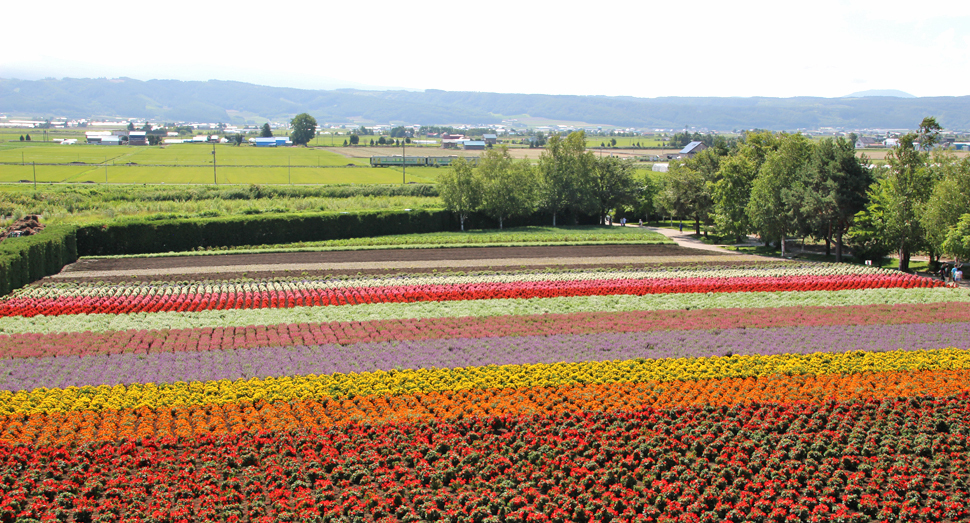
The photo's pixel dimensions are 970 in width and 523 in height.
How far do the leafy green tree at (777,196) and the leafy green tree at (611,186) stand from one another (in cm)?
1793

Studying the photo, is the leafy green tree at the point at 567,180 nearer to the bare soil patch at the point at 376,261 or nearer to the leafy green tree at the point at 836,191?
the bare soil patch at the point at 376,261

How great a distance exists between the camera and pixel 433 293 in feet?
95.2

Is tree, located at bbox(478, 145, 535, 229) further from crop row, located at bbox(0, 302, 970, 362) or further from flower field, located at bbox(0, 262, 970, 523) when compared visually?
crop row, located at bbox(0, 302, 970, 362)

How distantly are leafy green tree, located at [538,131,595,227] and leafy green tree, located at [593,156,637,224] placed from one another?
3.67ft

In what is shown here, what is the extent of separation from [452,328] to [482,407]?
7.65 m

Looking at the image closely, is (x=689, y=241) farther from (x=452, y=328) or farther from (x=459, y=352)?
(x=459, y=352)

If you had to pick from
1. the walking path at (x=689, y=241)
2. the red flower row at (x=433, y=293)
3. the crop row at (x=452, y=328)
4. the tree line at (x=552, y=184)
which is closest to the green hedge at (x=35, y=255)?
the red flower row at (x=433, y=293)

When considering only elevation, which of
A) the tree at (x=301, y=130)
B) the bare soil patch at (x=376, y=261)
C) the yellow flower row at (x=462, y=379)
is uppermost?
the tree at (x=301, y=130)

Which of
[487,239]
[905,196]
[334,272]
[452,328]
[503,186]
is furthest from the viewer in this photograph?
[503,186]

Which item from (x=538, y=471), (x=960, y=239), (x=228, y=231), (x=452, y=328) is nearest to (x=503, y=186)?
(x=228, y=231)

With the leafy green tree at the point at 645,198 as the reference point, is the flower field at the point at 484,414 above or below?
below

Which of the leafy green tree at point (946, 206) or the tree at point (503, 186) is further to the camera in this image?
the tree at point (503, 186)

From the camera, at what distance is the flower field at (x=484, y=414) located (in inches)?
469

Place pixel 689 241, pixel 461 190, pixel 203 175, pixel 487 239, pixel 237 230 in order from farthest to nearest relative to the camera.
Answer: pixel 203 175
pixel 461 190
pixel 689 241
pixel 487 239
pixel 237 230
